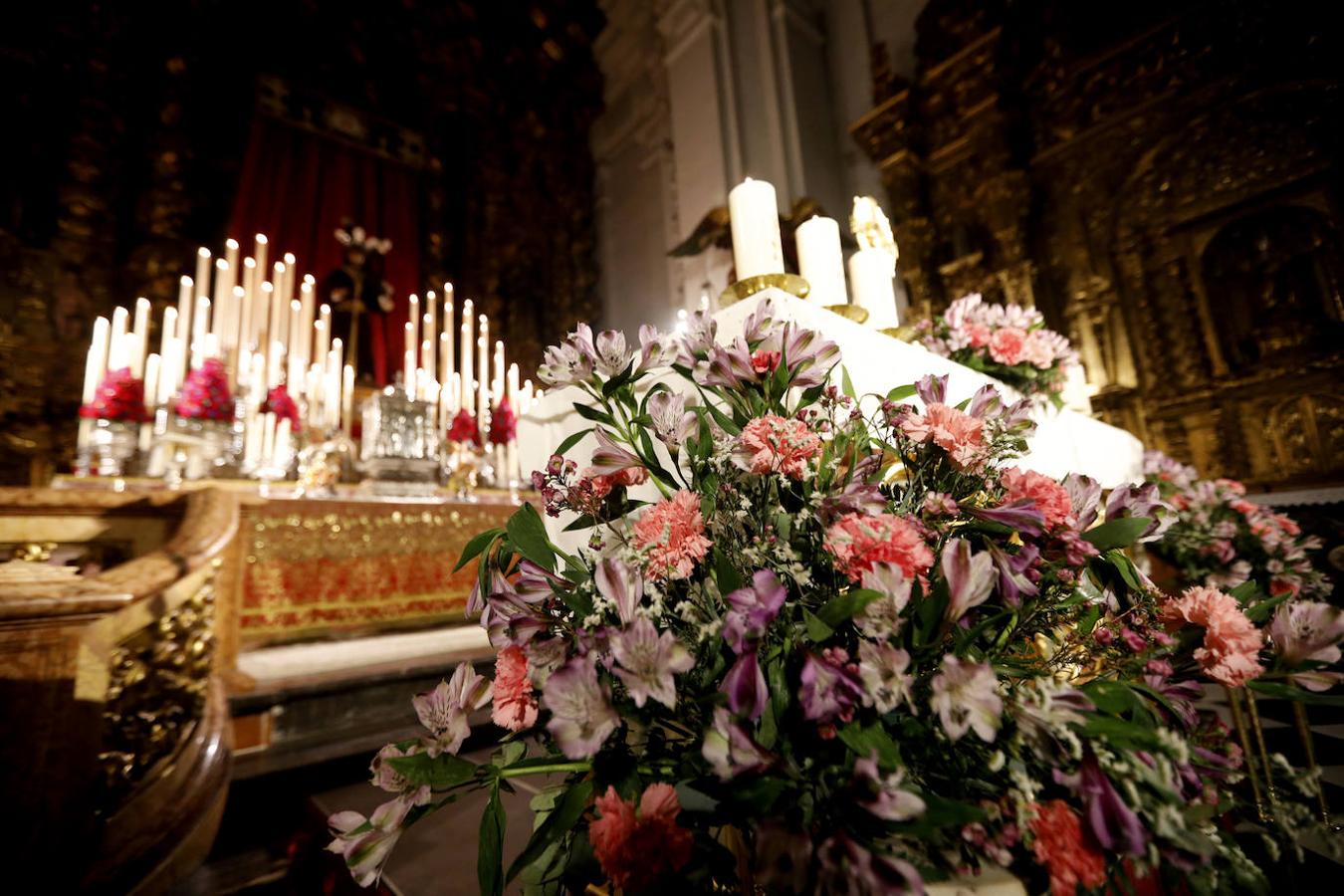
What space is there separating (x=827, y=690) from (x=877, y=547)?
0.13 metres

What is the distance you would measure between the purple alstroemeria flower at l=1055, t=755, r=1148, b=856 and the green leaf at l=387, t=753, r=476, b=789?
506 mm

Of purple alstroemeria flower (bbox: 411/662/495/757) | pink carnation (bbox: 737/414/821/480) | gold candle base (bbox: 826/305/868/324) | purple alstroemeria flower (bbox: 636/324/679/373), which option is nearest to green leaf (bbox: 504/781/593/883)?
purple alstroemeria flower (bbox: 411/662/495/757)

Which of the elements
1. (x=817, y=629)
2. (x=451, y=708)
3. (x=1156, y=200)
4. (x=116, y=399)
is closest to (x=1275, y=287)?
(x=1156, y=200)

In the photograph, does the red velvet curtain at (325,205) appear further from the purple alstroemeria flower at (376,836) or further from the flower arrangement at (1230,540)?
the flower arrangement at (1230,540)

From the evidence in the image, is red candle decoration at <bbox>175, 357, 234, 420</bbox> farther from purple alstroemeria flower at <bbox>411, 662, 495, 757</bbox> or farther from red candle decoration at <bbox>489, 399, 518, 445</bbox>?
purple alstroemeria flower at <bbox>411, 662, 495, 757</bbox>

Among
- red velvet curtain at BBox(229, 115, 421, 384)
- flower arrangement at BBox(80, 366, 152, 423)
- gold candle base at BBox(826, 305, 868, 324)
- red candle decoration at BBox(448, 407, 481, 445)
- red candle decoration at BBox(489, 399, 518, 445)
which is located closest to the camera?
gold candle base at BBox(826, 305, 868, 324)

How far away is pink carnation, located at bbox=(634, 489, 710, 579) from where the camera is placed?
56 cm

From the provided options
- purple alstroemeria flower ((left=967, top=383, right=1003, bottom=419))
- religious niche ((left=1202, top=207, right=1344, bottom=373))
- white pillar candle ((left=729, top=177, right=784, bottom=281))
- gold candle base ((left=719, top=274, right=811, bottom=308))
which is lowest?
purple alstroemeria flower ((left=967, top=383, right=1003, bottom=419))

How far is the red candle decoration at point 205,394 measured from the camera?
2494mm

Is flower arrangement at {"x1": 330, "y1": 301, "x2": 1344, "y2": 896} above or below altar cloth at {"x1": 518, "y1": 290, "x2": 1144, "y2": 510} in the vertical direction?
below

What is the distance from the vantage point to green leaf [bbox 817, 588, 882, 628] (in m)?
0.48

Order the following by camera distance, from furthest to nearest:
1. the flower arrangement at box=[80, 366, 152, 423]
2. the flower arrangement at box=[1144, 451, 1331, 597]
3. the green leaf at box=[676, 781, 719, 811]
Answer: the flower arrangement at box=[80, 366, 152, 423], the flower arrangement at box=[1144, 451, 1331, 597], the green leaf at box=[676, 781, 719, 811]

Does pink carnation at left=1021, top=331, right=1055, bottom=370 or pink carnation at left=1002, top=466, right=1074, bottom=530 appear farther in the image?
pink carnation at left=1021, top=331, right=1055, bottom=370

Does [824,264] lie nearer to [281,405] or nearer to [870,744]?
[870,744]
